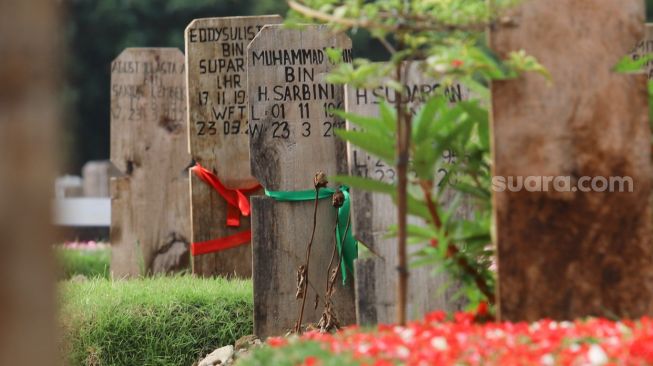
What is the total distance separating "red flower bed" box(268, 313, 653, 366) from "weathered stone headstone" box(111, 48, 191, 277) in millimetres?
7538

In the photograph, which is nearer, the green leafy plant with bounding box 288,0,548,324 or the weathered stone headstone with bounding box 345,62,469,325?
the green leafy plant with bounding box 288,0,548,324

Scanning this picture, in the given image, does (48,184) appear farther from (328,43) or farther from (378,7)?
(328,43)

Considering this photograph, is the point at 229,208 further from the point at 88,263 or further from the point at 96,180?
the point at 96,180

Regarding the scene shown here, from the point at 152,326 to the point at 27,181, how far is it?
17.5ft

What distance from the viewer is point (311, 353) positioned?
Result: 4301 mm

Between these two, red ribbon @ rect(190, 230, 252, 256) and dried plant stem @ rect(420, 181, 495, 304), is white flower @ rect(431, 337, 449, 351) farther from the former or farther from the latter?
red ribbon @ rect(190, 230, 252, 256)

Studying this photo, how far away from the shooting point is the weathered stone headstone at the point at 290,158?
8414mm

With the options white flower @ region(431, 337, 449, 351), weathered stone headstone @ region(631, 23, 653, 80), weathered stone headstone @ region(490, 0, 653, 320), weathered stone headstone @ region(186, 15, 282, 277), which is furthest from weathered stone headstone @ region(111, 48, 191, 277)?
white flower @ region(431, 337, 449, 351)

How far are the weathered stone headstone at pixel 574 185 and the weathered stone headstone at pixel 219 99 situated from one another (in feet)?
16.9

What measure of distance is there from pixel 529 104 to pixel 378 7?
728mm

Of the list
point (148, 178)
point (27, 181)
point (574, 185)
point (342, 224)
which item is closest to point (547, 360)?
point (574, 185)

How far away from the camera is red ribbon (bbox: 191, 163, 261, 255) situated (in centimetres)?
Result: 1023

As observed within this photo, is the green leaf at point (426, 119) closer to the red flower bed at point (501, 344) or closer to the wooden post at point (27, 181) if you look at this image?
the red flower bed at point (501, 344)

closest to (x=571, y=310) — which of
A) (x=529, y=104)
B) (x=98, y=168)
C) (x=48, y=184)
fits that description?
(x=529, y=104)
